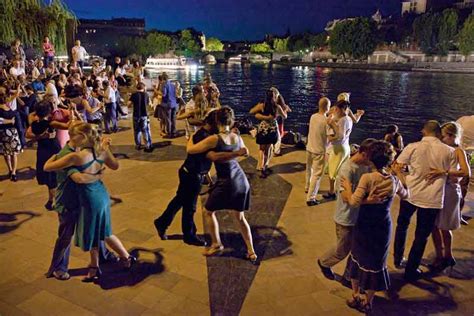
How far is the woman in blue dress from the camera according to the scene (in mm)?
3662

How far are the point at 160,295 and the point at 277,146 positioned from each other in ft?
18.6

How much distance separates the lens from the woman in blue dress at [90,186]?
3.66m

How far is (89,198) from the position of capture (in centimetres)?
379

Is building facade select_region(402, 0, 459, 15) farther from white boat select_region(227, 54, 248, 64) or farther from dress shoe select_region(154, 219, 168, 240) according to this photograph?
dress shoe select_region(154, 219, 168, 240)

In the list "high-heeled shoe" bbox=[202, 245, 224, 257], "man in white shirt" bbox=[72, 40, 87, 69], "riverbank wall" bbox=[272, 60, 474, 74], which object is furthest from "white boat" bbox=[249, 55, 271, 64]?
"high-heeled shoe" bbox=[202, 245, 224, 257]

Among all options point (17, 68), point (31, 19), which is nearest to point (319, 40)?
point (17, 68)

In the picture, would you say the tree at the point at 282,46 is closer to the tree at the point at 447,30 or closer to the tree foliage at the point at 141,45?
the tree foliage at the point at 141,45

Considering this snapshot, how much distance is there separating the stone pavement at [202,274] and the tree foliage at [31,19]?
101 inches

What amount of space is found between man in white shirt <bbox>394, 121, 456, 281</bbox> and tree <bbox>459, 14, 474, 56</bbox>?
90.4m

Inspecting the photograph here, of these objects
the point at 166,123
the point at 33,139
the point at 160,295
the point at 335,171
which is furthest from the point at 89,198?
the point at 166,123

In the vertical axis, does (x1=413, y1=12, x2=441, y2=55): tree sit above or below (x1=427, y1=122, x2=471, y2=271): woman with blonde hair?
above

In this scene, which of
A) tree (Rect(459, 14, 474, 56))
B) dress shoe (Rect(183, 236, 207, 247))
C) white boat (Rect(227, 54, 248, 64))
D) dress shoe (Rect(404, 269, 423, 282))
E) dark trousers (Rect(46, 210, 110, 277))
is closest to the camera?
dark trousers (Rect(46, 210, 110, 277))

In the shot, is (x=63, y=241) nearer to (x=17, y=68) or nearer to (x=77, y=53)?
(x=17, y=68)

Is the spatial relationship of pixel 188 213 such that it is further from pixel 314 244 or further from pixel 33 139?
pixel 33 139
